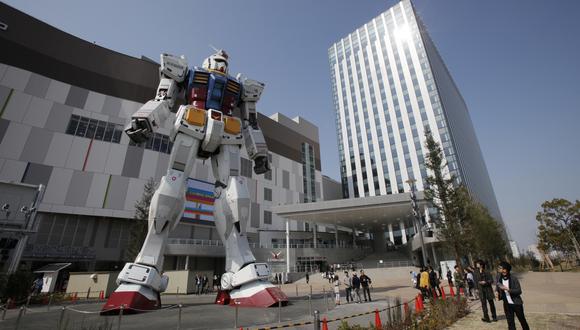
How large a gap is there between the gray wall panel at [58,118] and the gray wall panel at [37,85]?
5.58 ft

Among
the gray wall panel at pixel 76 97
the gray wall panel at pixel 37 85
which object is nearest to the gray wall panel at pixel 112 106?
the gray wall panel at pixel 76 97

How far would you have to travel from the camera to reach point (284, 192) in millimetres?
46312

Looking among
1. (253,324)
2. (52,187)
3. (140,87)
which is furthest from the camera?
(140,87)

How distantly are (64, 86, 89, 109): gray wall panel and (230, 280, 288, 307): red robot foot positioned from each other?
109ft

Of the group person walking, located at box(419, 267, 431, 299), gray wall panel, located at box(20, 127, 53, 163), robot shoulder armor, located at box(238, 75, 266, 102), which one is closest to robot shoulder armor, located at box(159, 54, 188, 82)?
robot shoulder armor, located at box(238, 75, 266, 102)

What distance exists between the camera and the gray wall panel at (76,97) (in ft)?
96.7

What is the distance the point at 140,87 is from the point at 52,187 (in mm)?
14938

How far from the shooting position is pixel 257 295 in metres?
7.10

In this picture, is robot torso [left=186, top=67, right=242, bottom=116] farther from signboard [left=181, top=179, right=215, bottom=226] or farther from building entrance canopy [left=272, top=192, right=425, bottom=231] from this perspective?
signboard [left=181, top=179, right=215, bottom=226]

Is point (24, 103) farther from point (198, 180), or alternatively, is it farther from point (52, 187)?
point (198, 180)

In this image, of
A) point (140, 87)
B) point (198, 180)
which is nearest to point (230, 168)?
point (198, 180)

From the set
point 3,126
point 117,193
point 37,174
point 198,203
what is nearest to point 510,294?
point 198,203

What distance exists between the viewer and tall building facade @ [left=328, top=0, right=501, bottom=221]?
2116 inches

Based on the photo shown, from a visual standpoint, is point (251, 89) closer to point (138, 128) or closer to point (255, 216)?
point (138, 128)
